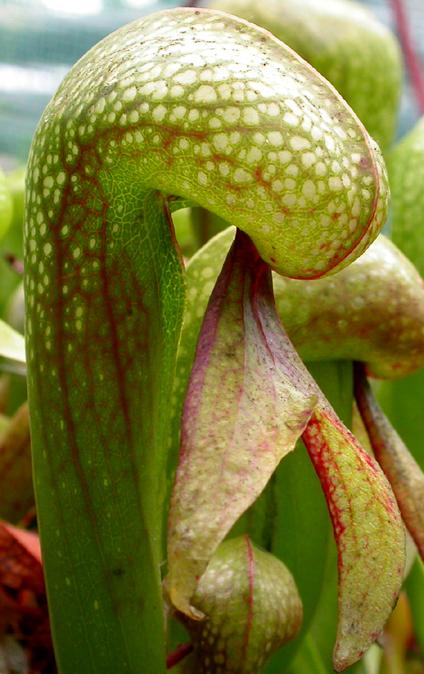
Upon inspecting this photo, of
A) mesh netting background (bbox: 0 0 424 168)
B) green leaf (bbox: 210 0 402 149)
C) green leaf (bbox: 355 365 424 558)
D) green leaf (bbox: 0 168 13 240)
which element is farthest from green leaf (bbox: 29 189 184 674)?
mesh netting background (bbox: 0 0 424 168)

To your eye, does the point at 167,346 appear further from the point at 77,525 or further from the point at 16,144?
the point at 16,144

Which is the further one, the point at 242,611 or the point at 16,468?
the point at 16,468

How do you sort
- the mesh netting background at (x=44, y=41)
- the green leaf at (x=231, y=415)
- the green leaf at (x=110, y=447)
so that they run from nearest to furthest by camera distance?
the green leaf at (x=231, y=415) → the green leaf at (x=110, y=447) → the mesh netting background at (x=44, y=41)

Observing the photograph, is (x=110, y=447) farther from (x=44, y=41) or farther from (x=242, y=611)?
(x=44, y=41)

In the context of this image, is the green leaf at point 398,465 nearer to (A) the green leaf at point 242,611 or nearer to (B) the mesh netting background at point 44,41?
(A) the green leaf at point 242,611

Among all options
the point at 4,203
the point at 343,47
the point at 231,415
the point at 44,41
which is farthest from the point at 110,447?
the point at 44,41

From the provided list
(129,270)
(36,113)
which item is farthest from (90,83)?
(36,113)

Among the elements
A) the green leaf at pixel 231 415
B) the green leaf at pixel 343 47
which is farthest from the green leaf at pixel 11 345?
the green leaf at pixel 343 47
